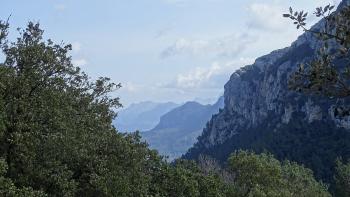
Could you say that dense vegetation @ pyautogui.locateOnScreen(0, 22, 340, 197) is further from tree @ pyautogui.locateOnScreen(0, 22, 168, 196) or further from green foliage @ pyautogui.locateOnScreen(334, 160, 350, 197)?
green foliage @ pyautogui.locateOnScreen(334, 160, 350, 197)

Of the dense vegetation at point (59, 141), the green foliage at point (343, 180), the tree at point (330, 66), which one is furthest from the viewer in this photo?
the green foliage at point (343, 180)

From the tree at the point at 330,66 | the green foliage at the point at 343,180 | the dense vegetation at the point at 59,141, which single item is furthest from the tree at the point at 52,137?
the green foliage at the point at 343,180

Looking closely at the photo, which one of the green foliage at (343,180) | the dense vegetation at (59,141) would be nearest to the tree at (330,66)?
the dense vegetation at (59,141)

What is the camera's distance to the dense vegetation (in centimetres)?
3102

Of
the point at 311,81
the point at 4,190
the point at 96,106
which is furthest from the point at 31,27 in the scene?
the point at 311,81

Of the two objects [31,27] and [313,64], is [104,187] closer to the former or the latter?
[31,27]

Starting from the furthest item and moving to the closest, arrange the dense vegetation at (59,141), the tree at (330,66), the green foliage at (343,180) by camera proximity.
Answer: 1. the green foliage at (343,180)
2. the dense vegetation at (59,141)
3. the tree at (330,66)

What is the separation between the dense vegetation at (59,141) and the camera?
1221 inches

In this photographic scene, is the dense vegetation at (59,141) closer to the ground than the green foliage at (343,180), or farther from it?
farther from it

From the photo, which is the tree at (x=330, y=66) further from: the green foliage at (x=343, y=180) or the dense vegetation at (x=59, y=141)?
the green foliage at (x=343, y=180)

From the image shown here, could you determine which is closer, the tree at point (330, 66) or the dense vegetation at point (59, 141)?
the tree at point (330, 66)

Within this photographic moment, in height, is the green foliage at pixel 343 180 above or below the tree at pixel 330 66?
below

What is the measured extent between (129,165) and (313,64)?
28.8 metres

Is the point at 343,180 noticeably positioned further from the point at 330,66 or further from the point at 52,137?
the point at 330,66
